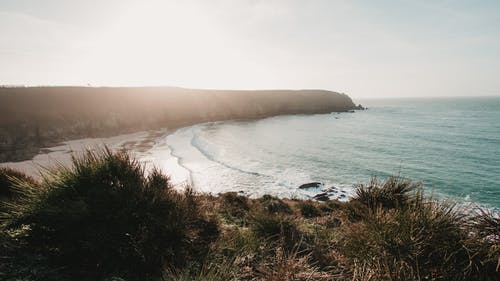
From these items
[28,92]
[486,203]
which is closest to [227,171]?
[486,203]

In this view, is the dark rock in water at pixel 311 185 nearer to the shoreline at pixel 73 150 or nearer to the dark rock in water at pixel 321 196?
the dark rock in water at pixel 321 196

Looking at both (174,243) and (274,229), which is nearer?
(174,243)

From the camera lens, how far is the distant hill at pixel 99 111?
33625 millimetres

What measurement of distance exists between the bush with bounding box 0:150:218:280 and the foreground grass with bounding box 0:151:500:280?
0.05 ft

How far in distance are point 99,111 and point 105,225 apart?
160 feet

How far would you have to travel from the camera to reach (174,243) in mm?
4207

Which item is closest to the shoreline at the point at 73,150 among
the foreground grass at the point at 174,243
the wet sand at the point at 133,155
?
the wet sand at the point at 133,155

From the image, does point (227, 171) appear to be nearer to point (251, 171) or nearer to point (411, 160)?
point (251, 171)

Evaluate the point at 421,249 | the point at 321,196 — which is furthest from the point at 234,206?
the point at 321,196

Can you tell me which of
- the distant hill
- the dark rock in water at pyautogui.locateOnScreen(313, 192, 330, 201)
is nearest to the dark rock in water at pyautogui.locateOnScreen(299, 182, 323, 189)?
the dark rock in water at pyautogui.locateOnScreen(313, 192, 330, 201)

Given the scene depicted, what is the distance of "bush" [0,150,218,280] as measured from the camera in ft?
12.5

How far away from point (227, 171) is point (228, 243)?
18.9 metres

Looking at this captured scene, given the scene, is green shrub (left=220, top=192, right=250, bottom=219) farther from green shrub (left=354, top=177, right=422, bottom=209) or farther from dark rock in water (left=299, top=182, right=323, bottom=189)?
dark rock in water (left=299, top=182, right=323, bottom=189)

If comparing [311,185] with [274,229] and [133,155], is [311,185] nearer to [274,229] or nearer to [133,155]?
[274,229]
